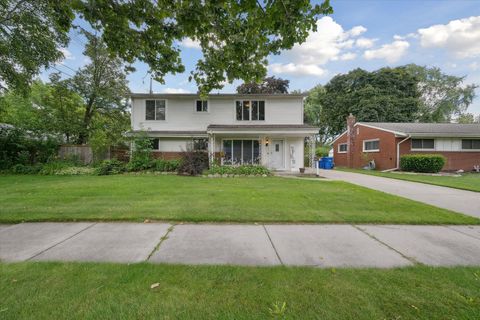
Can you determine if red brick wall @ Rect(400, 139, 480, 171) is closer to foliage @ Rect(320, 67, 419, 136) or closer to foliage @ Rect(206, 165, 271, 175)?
foliage @ Rect(320, 67, 419, 136)

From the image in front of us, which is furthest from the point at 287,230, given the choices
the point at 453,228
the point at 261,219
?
the point at 453,228

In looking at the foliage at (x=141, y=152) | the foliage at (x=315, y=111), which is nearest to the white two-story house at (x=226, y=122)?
the foliage at (x=141, y=152)

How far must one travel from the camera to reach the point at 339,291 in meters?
2.41

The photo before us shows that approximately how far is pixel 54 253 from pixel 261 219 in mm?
3589

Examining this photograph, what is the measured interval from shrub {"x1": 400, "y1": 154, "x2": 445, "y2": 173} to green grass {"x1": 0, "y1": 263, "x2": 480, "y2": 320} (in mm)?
17014

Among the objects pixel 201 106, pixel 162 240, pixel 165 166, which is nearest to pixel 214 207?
pixel 162 240

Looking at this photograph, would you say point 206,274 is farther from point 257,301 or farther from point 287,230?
point 287,230

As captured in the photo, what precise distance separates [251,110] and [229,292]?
1480 centimetres

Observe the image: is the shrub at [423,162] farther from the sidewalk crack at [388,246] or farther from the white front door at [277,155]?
the sidewalk crack at [388,246]

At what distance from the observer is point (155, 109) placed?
16375mm

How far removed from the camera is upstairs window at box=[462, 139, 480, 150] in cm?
1838

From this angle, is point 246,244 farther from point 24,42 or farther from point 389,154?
point 389,154

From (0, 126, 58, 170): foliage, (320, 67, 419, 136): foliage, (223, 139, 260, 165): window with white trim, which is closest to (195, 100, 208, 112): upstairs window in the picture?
(223, 139, 260, 165): window with white trim

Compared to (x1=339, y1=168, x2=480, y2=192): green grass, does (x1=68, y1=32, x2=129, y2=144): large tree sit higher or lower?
higher
